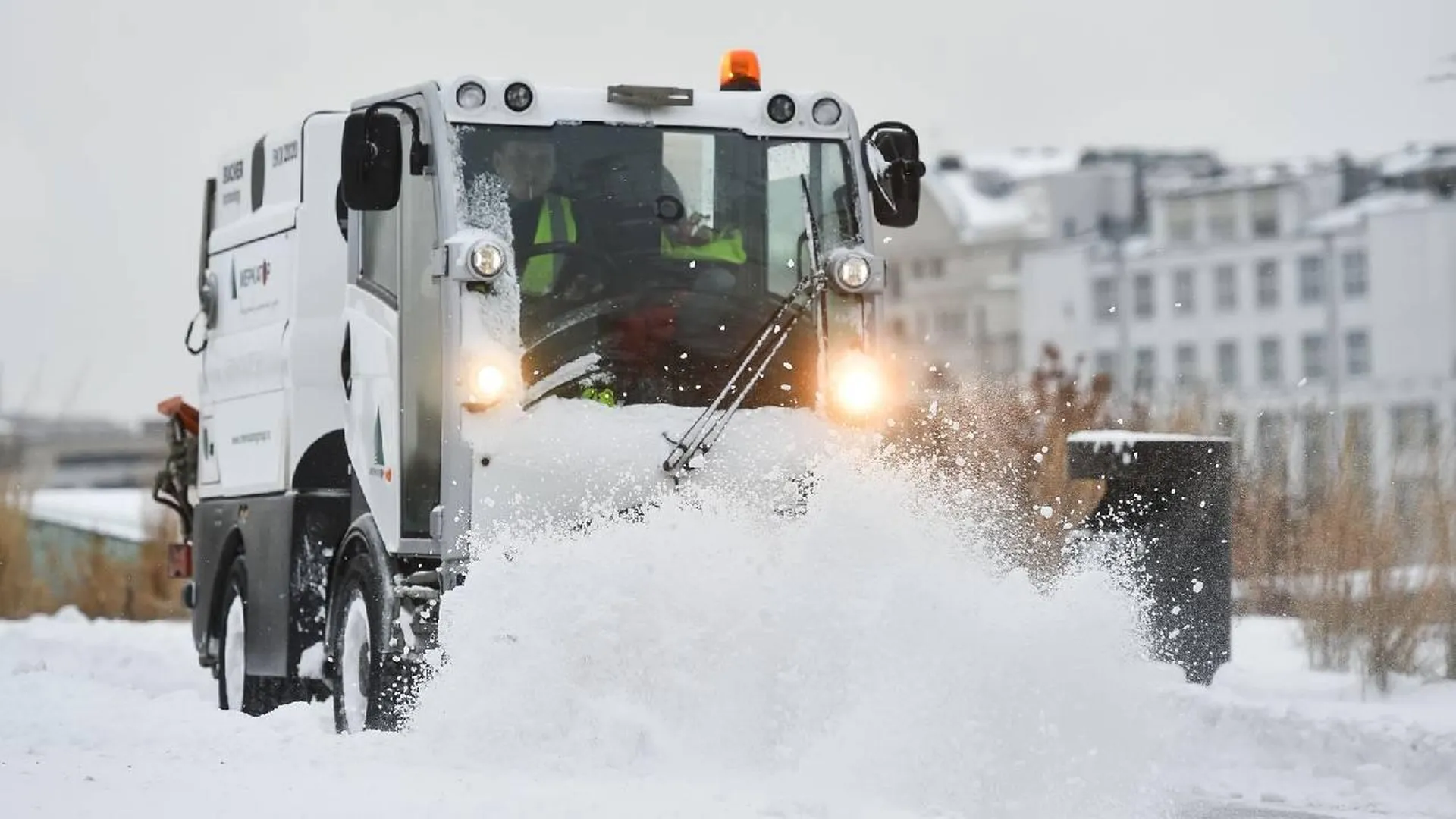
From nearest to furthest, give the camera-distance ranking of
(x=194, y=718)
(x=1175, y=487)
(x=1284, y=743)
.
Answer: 1. (x=1284, y=743)
2. (x=194, y=718)
3. (x=1175, y=487)

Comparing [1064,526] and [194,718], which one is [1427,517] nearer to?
[1064,526]

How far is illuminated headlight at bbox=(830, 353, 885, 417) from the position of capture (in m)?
10.6

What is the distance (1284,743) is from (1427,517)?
3202 millimetres

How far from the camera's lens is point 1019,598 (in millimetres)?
9203

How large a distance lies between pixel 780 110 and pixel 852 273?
0.82m

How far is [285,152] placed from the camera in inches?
519

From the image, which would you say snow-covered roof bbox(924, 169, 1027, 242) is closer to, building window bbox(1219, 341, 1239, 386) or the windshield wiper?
building window bbox(1219, 341, 1239, 386)

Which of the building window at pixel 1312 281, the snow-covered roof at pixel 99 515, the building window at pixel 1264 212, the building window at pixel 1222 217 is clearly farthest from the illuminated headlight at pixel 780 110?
the building window at pixel 1222 217

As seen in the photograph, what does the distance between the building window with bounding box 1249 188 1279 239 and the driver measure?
275ft

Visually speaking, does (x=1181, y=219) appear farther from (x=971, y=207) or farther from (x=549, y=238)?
(x=549, y=238)

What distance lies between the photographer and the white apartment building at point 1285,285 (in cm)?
8769

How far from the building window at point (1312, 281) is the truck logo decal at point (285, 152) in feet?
265

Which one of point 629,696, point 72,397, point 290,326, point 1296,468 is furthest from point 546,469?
point 72,397

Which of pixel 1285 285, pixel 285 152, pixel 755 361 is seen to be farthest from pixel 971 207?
pixel 755 361
